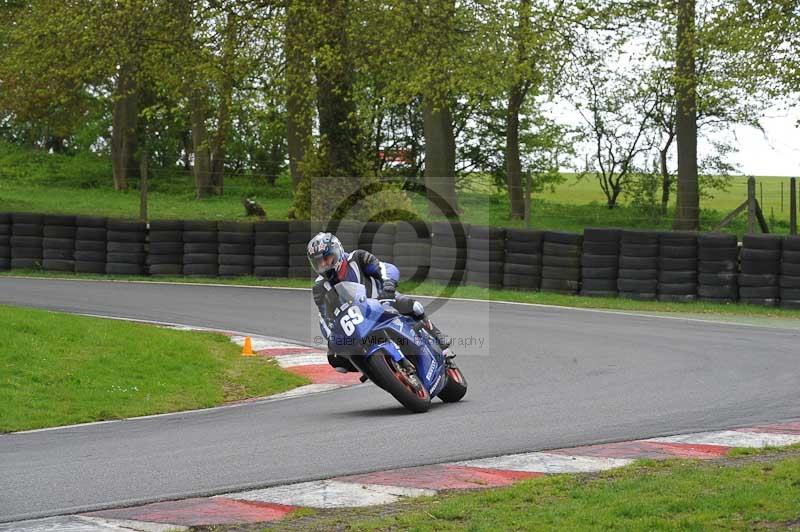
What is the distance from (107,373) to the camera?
12109 mm

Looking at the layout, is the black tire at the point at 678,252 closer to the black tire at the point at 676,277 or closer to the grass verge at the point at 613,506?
the black tire at the point at 676,277

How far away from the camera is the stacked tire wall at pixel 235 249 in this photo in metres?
22.1

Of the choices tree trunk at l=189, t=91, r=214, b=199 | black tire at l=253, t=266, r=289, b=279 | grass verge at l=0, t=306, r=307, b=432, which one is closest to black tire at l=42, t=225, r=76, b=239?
black tire at l=253, t=266, r=289, b=279

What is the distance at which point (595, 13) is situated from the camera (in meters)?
25.7

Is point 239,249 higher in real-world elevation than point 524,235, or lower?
lower

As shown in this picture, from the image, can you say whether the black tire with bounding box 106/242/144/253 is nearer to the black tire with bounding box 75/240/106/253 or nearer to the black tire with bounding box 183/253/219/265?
the black tire with bounding box 75/240/106/253

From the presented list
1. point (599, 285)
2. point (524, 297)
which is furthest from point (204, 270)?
point (599, 285)

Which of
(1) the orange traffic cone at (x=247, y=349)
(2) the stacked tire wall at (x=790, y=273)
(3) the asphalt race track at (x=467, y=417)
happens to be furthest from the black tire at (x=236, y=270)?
(2) the stacked tire wall at (x=790, y=273)

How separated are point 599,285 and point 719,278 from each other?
1.96 meters

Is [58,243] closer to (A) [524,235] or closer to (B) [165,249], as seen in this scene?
(B) [165,249]

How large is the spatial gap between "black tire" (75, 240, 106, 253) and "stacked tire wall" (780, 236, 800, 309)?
12072 millimetres

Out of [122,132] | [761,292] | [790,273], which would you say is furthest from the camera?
[122,132]

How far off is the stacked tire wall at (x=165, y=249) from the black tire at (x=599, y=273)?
7505 mm

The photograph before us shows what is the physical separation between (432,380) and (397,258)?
1080 centimetres
